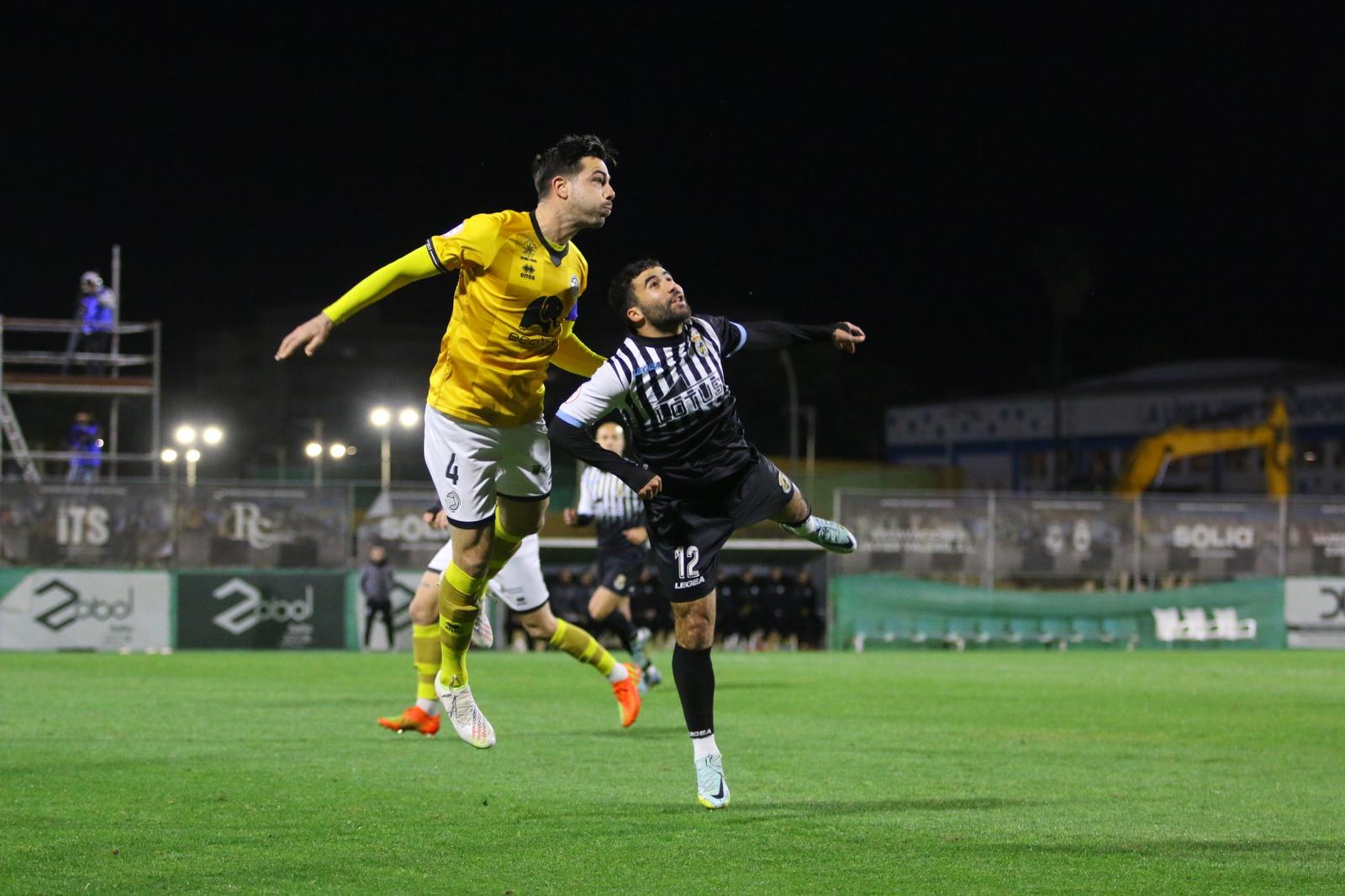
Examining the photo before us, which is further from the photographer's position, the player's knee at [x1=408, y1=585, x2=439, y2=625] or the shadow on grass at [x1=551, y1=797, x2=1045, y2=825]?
the player's knee at [x1=408, y1=585, x2=439, y2=625]

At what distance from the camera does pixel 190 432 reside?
133 feet

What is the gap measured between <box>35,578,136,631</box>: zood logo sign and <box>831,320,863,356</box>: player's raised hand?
1935 centimetres

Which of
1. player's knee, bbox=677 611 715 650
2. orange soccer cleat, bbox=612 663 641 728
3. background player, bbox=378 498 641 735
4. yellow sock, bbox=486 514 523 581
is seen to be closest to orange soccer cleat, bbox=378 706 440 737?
background player, bbox=378 498 641 735

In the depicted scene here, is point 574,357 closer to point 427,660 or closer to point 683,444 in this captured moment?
point 683,444

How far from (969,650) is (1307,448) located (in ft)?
140

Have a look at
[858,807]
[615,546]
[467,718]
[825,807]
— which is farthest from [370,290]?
[615,546]

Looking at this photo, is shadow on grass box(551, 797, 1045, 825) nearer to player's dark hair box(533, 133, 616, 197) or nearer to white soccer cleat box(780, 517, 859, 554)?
white soccer cleat box(780, 517, 859, 554)

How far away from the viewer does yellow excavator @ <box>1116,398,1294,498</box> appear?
42281 millimetres

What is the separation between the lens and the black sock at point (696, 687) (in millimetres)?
7641

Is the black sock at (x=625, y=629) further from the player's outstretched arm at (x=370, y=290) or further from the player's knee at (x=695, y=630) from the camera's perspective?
the player's outstretched arm at (x=370, y=290)

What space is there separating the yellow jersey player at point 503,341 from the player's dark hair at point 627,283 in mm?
216

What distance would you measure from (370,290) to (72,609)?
63.6 feet

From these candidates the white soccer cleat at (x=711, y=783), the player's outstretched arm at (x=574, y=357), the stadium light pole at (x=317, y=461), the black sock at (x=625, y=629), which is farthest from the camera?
the stadium light pole at (x=317, y=461)

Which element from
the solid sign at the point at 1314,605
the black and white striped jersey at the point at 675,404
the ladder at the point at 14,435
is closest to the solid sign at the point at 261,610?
the ladder at the point at 14,435
